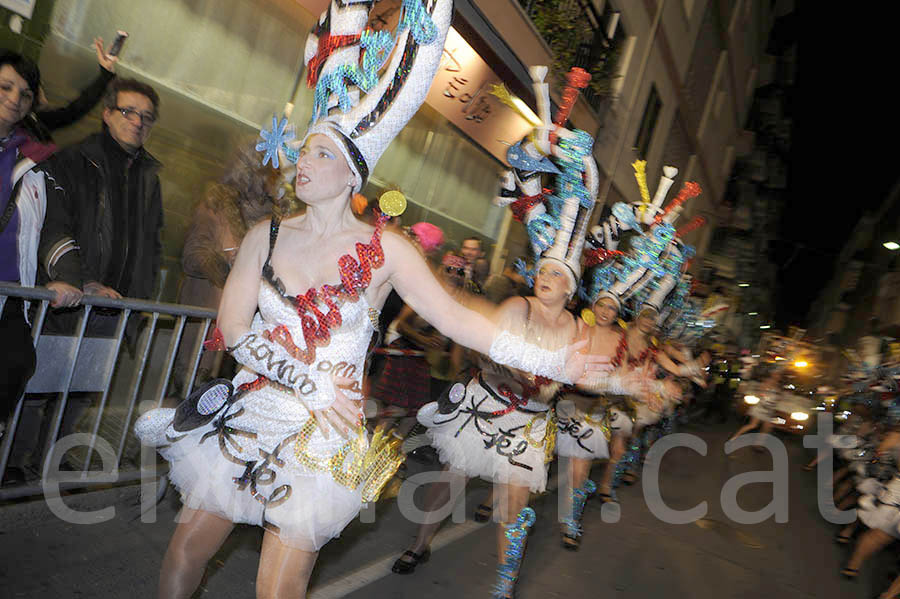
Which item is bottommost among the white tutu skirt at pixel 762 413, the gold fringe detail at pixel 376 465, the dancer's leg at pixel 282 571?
the dancer's leg at pixel 282 571

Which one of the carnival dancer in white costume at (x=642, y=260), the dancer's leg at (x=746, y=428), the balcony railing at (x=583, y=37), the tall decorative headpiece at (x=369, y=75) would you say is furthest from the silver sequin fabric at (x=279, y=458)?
the dancer's leg at (x=746, y=428)

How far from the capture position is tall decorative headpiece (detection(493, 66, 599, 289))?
4312 millimetres

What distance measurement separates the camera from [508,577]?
13.7 ft

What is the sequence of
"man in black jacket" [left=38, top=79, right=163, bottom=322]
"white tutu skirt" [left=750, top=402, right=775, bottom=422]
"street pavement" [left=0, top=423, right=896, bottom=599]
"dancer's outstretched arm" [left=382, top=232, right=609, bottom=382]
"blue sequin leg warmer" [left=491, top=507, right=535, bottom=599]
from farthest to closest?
"white tutu skirt" [left=750, top=402, right=775, bottom=422], "blue sequin leg warmer" [left=491, top=507, right=535, bottom=599], "man in black jacket" [left=38, top=79, right=163, bottom=322], "street pavement" [left=0, top=423, right=896, bottom=599], "dancer's outstretched arm" [left=382, top=232, right=609, bottom=382]

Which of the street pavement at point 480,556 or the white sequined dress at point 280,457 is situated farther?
the street pavement at point 480,556

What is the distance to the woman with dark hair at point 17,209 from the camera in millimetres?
3188

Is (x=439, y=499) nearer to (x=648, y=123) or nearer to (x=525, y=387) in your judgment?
(x=525, y=387)

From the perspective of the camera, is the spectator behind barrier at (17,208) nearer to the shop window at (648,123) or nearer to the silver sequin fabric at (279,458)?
the silver sequin fabric at (279,458)

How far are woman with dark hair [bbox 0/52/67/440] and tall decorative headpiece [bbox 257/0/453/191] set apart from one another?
4.91ft

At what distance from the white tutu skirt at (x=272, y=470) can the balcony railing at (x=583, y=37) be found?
9.14 meters

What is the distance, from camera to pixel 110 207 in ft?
13.3

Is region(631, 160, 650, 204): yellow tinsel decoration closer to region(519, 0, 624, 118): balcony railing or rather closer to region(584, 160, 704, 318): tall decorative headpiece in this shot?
region(584, 160, 704, 318): tall decorative headpiece

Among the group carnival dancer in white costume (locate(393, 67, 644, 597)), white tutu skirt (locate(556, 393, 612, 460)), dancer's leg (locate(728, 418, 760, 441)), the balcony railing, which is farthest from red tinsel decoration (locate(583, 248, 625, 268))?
dancer's leg (locate(728, 418, 760, 441))

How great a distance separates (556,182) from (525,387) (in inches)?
51.6
